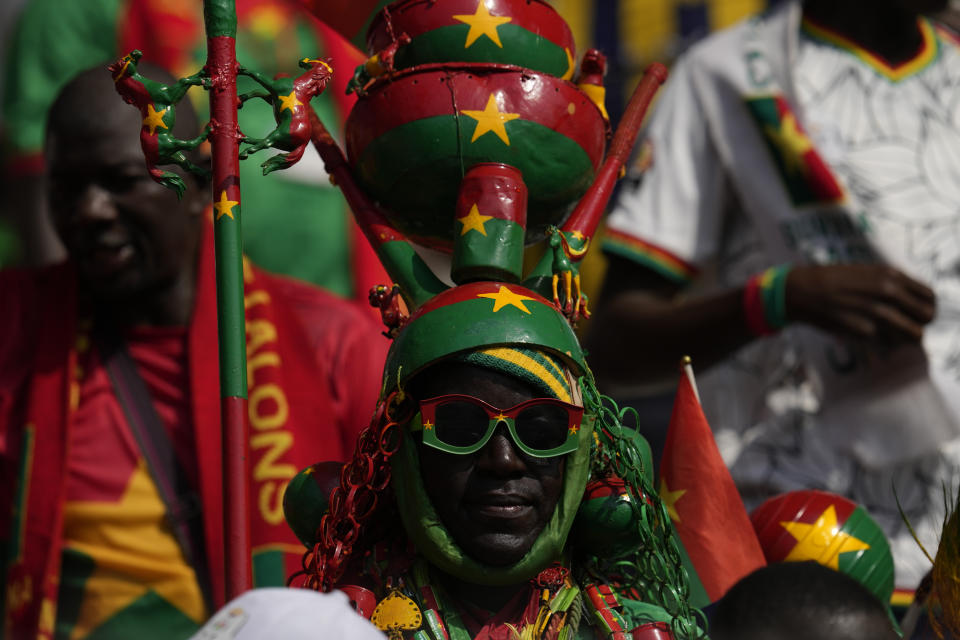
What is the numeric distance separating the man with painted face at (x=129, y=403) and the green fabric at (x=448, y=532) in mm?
1167

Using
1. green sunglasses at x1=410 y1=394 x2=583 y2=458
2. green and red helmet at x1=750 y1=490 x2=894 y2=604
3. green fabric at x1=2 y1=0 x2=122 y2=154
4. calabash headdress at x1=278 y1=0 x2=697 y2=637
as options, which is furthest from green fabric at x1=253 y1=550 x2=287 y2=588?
green fabric at x1=2 y1=0 x2=122 y2=154

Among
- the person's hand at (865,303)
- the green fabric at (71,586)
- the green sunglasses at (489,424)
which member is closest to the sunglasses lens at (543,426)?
the green sunglasses at (489,424)

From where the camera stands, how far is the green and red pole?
213 centimetres

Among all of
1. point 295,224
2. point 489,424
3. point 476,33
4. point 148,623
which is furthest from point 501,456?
point 295,224

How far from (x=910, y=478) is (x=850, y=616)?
50.7 inches

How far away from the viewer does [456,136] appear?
7.75ft

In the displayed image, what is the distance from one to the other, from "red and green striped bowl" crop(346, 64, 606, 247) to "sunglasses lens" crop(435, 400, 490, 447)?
1.29 feet

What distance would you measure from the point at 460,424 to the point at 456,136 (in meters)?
0.45

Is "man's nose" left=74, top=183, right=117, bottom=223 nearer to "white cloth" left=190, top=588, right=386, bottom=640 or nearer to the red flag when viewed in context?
the red flag

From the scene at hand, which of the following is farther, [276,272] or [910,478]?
[276,272]

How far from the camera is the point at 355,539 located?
2.28 metres

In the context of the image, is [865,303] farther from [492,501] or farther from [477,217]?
[492,501]

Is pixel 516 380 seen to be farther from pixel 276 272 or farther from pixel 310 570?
pixel 276 272

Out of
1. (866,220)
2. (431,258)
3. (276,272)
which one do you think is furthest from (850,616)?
(276,272)
